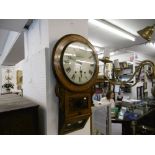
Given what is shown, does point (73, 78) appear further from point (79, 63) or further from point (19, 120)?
point (19, 120)

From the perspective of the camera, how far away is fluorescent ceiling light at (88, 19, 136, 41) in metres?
2.70

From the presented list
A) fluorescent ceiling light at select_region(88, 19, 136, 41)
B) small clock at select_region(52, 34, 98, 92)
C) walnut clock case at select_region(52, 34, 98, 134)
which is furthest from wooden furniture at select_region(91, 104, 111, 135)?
fluorescent ceiling light at select_region(88, 19, 136, 41)

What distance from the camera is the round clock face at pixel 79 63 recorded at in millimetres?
1113

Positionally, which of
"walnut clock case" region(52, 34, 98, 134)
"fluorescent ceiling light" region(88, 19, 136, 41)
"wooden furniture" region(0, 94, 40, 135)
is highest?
"fluorescent ceiling light" region(88, 19, 136, 41)

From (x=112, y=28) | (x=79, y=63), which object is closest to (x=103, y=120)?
(x=79, y=63)

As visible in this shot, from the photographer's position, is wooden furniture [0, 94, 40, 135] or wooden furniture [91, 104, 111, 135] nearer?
wooden furniture [0, 94, 40, 135]

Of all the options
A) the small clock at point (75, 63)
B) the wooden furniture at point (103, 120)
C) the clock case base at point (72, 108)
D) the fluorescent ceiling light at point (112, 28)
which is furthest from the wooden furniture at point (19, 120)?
the fluorescent ceiling light at point (112, 28)

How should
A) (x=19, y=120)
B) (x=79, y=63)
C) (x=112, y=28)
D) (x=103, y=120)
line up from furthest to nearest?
1. (x=112, y=28)
2. (x=103, y=120)
3. (x=79, y=63)
4. (x=19, y=120)

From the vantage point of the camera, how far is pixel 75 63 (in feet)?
3.81

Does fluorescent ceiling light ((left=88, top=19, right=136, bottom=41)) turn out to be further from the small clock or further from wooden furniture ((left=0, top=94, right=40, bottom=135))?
wooden furniture ((left=0, top=94, right=40, bottom=135))

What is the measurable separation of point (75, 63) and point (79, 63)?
38 millimetres

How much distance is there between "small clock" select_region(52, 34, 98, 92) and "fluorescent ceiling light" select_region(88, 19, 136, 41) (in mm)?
1531
